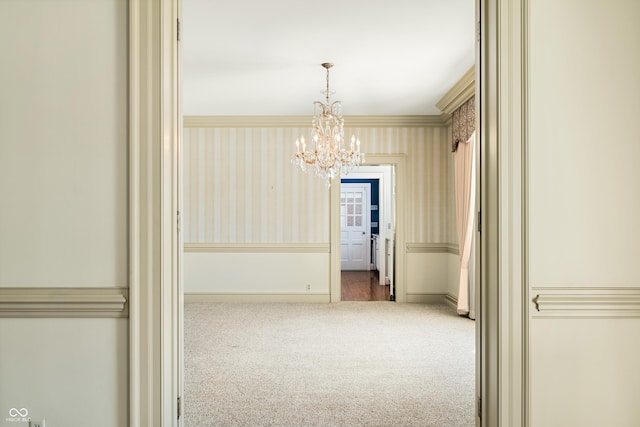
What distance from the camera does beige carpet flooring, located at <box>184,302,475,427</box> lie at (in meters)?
2.40

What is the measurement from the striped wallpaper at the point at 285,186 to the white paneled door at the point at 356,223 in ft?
13.5

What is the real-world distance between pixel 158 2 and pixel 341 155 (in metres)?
2.79

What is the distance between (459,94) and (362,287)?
4019mm

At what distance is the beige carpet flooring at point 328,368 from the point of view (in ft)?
7.88

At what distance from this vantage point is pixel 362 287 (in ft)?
23.8

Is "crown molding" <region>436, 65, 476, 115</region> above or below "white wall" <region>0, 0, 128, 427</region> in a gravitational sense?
above

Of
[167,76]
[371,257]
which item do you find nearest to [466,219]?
[167,76]

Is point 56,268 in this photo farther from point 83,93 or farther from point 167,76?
point 167,76

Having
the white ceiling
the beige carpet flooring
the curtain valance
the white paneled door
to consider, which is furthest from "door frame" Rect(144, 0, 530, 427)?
the white paneled door

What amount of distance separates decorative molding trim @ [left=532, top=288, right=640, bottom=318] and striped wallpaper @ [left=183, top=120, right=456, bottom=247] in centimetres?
410

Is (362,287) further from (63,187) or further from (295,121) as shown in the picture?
(63,187)

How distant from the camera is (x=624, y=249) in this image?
5.31 ft

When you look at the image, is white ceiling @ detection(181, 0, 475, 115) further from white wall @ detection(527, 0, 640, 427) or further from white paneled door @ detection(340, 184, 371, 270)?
white paneled door @ detection(340, 184, 371, 270)

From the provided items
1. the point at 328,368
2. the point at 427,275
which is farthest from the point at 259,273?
the point at 328,368
